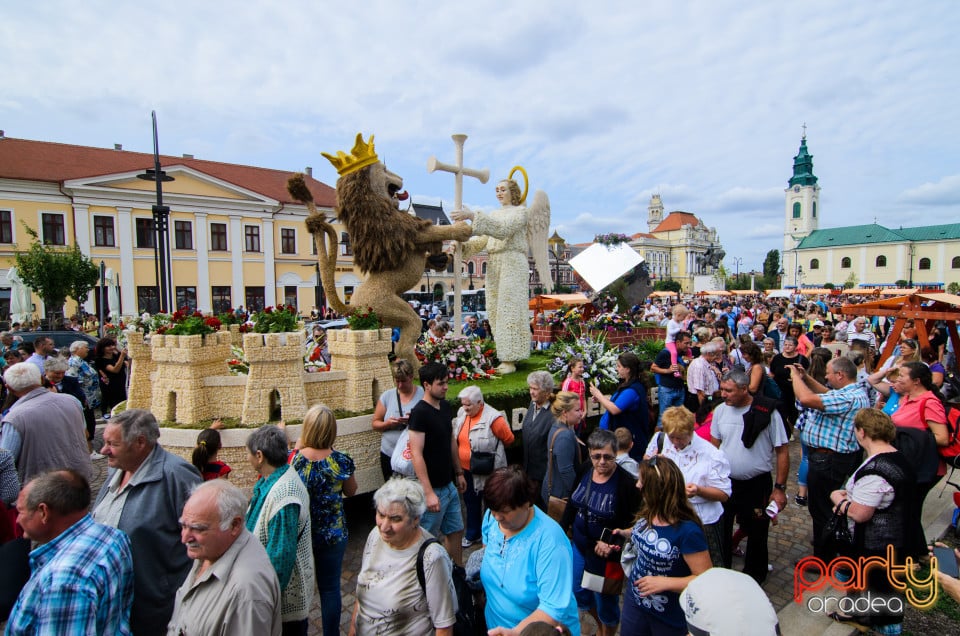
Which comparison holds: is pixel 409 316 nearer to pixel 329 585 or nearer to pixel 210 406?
pixel 210 406

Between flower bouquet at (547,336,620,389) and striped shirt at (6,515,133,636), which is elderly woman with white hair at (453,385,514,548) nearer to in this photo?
striped shirt at (6,515,133,636)

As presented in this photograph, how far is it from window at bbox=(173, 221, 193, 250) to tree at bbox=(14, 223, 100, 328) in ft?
24.1

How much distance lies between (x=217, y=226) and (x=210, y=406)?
100 feet

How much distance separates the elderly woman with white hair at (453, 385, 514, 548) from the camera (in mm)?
4113

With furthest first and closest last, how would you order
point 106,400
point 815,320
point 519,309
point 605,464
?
point 815,320 → point 106,400 → point 519,309 → point 605,464

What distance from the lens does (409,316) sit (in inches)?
246

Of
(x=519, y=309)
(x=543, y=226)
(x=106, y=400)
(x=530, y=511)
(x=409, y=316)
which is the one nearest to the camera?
(x=530, y=511)

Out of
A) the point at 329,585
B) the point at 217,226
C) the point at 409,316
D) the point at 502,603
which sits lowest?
the point at 329,585

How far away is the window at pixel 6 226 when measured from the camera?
25766 millimetres

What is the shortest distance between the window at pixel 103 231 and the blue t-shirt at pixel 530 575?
33346mm

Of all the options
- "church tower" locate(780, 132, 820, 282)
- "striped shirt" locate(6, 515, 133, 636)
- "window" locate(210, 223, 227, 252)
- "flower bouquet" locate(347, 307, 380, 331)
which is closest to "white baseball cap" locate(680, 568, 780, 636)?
"striped shirt" locate(6, 515, 133, 636)

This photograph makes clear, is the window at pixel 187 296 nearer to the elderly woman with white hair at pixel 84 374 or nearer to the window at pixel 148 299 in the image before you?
the window at pixel 148 299

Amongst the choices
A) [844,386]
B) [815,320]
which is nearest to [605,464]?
[844,386]

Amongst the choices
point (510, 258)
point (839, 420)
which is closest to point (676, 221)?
point (510, 258)
